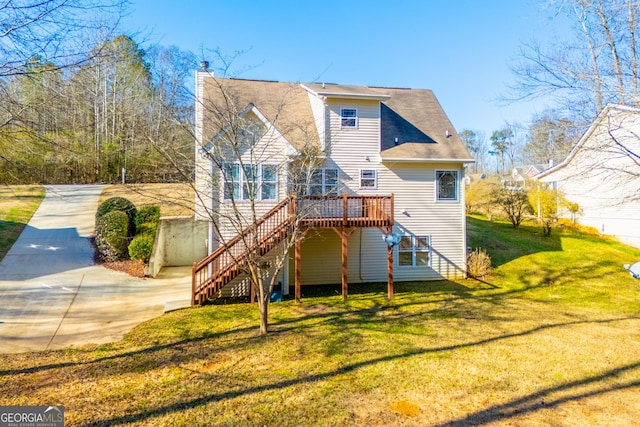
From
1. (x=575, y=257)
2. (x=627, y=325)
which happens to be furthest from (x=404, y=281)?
(x=575, y=257)

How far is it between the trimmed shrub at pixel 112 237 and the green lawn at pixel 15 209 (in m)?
3.18

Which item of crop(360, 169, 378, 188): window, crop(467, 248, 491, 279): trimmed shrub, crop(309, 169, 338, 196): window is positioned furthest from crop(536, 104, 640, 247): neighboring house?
crop(309, 169, 338, 196): window

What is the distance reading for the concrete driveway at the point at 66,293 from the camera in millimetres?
7426

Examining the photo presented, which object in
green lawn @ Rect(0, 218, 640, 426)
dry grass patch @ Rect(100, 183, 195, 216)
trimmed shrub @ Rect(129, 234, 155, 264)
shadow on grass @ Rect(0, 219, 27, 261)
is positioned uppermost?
dry grass patch @ Rect(100, 183, 195, 216)

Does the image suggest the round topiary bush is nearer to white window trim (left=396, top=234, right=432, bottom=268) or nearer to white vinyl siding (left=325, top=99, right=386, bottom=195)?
white vinyl siding (left=325, top=99, right=386, bottom=195)

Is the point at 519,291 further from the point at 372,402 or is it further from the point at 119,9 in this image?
the point at 119,9

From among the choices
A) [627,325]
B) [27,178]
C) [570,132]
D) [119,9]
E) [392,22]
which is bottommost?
[627,325]

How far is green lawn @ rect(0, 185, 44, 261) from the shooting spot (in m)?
13.4

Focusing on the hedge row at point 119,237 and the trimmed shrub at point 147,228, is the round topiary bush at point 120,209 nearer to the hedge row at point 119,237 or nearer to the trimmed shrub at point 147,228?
the hedge row at point 119,237

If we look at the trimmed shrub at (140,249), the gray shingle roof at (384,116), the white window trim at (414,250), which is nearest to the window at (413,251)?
the white window trim at (414,250)

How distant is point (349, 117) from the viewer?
13.0m

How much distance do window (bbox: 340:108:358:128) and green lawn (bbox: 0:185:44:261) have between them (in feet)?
44.1

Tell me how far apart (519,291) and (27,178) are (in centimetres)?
1446

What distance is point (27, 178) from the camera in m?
6.25
